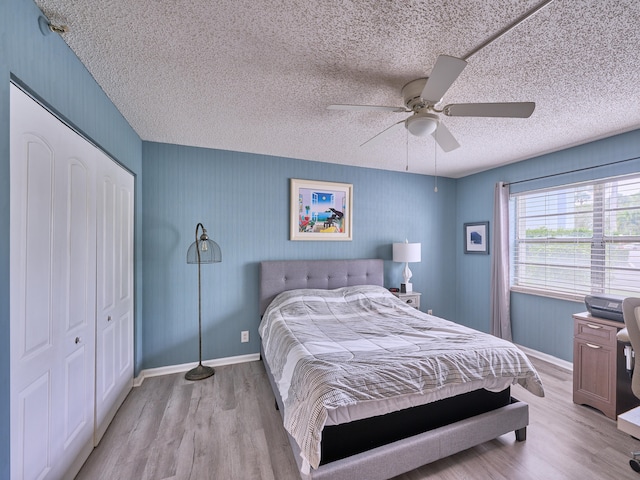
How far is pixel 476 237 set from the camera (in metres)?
4.15

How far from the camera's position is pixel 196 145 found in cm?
312

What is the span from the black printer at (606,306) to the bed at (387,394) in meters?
1.09

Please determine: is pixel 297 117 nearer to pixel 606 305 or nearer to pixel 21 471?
pixel 21 471

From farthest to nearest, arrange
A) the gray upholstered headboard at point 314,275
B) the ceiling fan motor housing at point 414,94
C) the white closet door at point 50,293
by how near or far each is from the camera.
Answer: the gray upholstered headboard at point 314,275, the ceiling fan motor housing at point 414,94, the white closet door at point 50,293

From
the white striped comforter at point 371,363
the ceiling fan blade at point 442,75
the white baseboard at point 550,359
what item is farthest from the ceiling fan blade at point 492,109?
the white baseboard at point 550,359

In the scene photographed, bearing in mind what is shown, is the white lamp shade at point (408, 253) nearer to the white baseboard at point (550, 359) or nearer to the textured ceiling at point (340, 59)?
the textured ceiling at point (340, 59)

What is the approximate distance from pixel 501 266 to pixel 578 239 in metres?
0.84

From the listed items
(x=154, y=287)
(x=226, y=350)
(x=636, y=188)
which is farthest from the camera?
(x=226, y=350)

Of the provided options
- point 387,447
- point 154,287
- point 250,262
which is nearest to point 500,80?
point 387,447

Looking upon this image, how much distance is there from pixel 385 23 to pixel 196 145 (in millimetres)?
2504

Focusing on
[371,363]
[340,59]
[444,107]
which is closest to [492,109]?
Result: [444,107]

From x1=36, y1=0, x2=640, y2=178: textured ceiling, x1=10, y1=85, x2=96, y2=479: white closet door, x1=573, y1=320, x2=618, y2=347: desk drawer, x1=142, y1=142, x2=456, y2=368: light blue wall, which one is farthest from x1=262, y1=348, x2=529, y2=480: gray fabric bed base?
x1=36, y1=0, x2=640, y2=178: textured ceiling

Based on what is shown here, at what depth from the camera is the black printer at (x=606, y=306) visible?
226 centimetres

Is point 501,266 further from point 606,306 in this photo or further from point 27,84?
point 27,84
